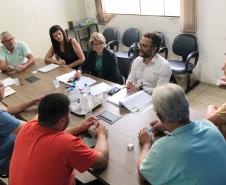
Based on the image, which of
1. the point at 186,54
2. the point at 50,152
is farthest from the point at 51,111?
the point at 186,54

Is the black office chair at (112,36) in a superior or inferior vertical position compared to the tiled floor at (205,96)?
superior

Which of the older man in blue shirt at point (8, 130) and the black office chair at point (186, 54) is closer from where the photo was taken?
the older man in blue shirt at point (8, 130)

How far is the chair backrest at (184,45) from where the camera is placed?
3943mm

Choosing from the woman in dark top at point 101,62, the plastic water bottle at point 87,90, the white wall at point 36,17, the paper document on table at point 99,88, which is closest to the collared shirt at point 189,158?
the plastic water bottle at point 87,90

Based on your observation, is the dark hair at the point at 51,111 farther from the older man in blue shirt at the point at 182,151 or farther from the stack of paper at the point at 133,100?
the stack of paper at the point at 133,100

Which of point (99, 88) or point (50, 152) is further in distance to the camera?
point (99, 88)

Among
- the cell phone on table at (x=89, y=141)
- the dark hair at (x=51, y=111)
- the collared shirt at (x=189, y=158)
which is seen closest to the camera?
the collared shirt at (x=189, y=158)

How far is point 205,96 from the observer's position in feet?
12.7

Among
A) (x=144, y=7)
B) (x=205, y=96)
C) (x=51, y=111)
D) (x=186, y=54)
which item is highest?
(x=144, y=7)

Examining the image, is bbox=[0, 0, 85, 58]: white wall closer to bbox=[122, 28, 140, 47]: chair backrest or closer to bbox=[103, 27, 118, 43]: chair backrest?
bbox=[103, 27, 118, 43]: chair backrest

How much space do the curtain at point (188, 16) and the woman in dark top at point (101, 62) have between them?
1502mm

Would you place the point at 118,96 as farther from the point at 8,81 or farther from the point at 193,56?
the point at 193,56

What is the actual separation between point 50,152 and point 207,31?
3.24 metres

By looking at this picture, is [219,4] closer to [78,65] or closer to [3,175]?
[78,65]
